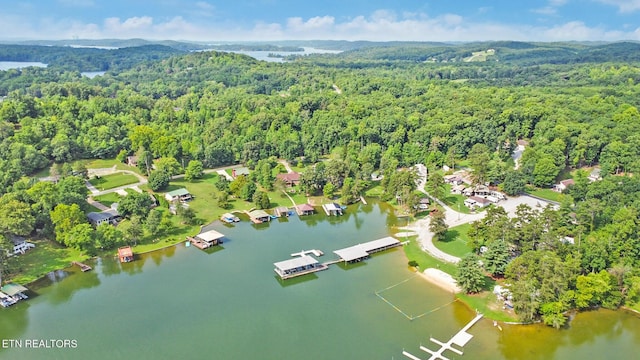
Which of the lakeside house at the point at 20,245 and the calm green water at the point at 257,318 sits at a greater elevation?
the lakeside house at the point at 20,245

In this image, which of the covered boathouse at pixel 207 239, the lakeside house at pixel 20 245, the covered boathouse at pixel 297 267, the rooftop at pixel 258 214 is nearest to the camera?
the covered boathouse at pixel 297 267

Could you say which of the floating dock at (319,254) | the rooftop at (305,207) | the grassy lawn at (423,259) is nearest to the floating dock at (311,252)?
the floating dock at (319,254)

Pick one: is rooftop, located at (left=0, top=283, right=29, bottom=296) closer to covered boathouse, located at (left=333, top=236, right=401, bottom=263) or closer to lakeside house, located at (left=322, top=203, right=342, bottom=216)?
covered boathouse, located at (left=333, top=236, right=401, bottom=263)

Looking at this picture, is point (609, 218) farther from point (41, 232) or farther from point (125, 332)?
point (41, 232)

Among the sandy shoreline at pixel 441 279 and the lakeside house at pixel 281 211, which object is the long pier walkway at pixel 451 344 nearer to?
the sandy shoreline at pixel 441 279

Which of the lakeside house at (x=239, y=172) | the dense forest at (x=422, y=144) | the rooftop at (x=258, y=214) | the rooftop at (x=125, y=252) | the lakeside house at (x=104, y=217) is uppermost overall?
the dense forest at (x=422, y=144)

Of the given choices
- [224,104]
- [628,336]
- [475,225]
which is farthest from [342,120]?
[628,336]
